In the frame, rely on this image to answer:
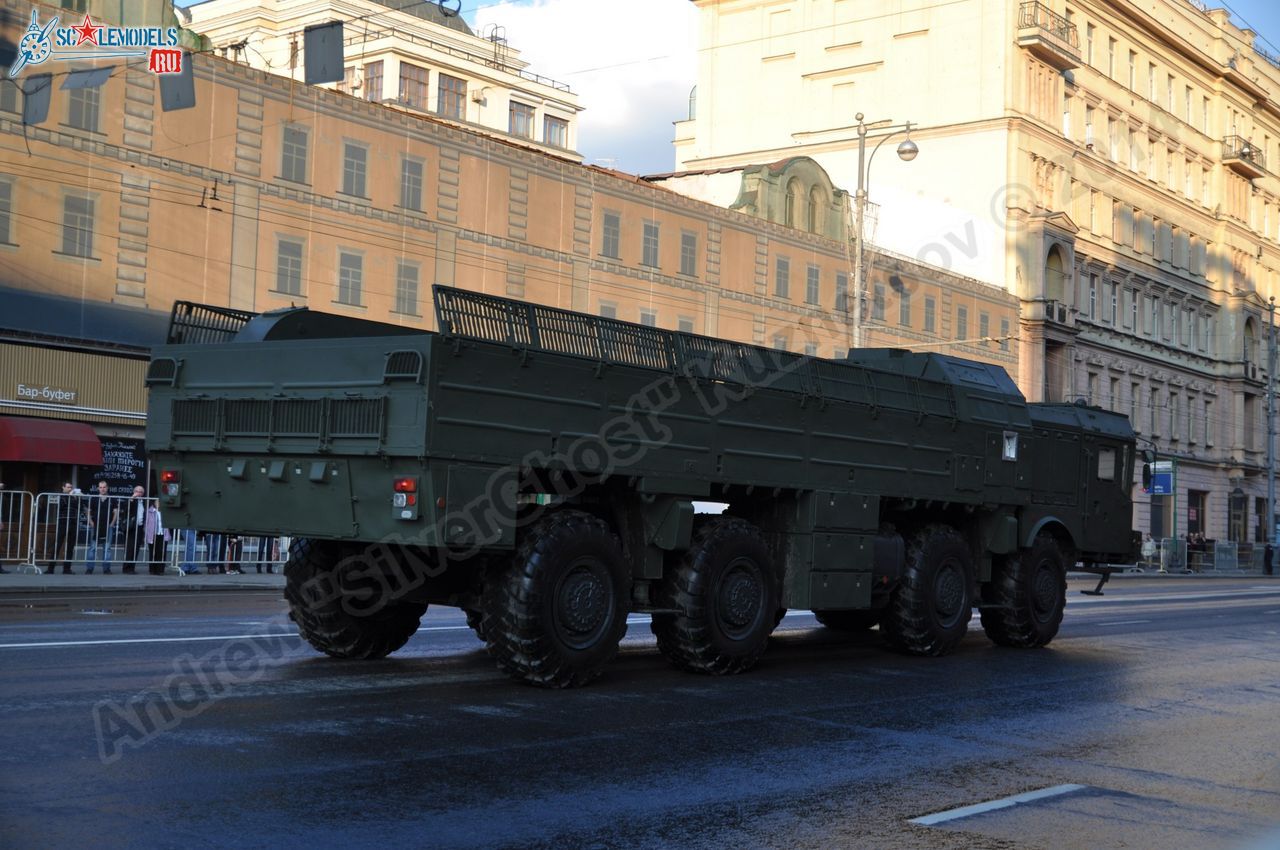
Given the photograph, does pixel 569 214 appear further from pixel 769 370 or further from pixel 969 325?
pixel 769 370

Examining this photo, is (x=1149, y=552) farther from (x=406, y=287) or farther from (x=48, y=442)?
(x=48, y=442)

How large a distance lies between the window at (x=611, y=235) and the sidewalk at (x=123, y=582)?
60.9ft

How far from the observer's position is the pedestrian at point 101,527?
2331cm

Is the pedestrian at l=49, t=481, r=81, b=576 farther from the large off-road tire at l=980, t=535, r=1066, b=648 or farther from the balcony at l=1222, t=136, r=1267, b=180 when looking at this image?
the balcony at l=1222, t=136, r=1267, b=180

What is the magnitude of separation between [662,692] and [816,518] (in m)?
2.48

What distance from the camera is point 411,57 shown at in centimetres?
7625

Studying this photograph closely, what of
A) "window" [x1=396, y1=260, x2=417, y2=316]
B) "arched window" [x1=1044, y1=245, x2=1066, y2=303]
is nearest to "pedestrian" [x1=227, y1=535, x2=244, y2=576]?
"window" [x1=396, y1=260, x2=417, y2=316]

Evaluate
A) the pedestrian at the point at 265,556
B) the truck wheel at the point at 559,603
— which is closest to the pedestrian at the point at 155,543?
the pedestrian at the point at 265,556

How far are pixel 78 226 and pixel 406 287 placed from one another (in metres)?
8.49

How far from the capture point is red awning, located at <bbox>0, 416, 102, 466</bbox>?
96.6 ft

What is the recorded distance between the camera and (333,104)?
34.6 m

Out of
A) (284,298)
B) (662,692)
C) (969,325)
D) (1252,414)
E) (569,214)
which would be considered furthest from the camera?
(1252,414)

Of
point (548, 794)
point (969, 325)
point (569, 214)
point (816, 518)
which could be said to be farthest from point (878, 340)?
point (548, 794)

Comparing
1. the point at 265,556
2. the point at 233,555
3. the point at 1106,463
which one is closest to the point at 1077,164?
the point at 265,556
